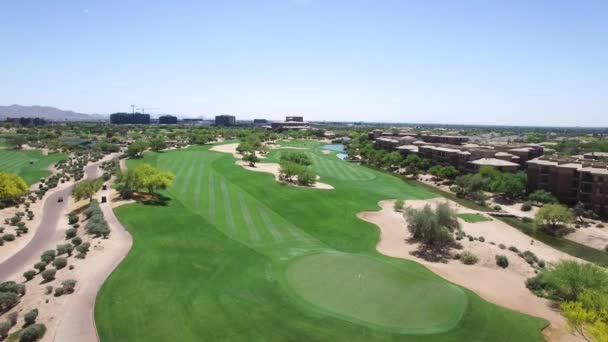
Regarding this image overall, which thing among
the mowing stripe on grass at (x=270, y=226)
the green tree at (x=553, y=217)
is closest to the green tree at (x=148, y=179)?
the mowing stripe on grass at (x=270, y=226)

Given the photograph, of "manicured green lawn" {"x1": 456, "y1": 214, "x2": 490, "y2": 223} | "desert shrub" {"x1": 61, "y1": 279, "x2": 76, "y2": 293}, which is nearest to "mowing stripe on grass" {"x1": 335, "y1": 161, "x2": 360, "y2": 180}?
"manicured green lawn" {"x1": 456, "y1": 214, "x2": 490, "y2": 223}

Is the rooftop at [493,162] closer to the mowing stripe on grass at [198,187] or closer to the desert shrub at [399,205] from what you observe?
the desert shrub at [399,205]

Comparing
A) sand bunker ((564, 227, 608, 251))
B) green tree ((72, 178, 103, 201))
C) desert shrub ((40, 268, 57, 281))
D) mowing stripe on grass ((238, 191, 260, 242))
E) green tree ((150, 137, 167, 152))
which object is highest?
green tree ((150, 137, 167, 152))

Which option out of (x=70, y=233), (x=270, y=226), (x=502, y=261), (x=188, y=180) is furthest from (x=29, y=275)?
(x=502, y=261)

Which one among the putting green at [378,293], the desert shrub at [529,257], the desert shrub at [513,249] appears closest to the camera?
the putting green at [378,293]

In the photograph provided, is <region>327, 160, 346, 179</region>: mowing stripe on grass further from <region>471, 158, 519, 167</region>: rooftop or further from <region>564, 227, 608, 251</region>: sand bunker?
<region>564, 227, 608, 251</region>: sand bunker

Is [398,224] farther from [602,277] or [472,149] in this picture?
[472,149]
